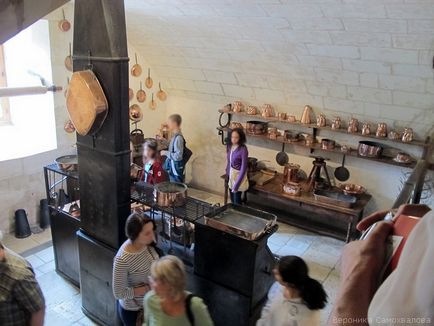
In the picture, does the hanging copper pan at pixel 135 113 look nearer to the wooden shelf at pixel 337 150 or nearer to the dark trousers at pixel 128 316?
the wooden shelf at pixel 337 150

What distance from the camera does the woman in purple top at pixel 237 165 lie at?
14.8ft

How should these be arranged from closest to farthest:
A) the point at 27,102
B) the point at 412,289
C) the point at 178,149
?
the point at 412,289, the point at 27,102, the point at 178,149

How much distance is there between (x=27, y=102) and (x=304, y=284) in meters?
4.52

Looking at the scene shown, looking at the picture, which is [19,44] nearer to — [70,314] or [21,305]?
[70,314]

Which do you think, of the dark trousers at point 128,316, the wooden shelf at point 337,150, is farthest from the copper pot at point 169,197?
the wooden shelf at point 337,150

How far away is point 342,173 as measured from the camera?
16.0 ft

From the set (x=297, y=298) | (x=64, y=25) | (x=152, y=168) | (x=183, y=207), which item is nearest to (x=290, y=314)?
(x=297, y=298)

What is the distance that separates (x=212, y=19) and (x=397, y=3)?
188 centimetres

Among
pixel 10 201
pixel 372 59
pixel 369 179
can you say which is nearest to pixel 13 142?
pixel 10 201

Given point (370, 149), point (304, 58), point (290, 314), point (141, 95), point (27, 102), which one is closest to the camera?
point (290, 314)

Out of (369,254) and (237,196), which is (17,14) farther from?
(237,196)

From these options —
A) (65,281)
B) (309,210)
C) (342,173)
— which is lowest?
(65,281)

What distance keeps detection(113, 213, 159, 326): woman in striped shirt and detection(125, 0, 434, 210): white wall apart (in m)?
2.29

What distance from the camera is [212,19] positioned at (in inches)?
152
